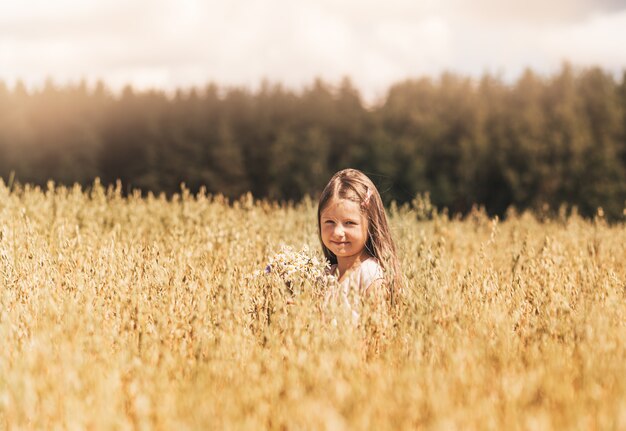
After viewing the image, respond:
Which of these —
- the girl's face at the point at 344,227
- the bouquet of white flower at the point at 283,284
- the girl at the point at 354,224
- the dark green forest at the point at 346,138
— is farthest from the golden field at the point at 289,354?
the dark green forest at the point at 346,138

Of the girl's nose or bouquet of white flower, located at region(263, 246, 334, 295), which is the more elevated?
the girl's nose

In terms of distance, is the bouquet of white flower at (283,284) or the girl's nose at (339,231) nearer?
the bouquet of white flower at (283,284)

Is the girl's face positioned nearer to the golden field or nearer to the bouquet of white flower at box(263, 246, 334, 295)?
the bouquet of white flower at box(263, 246, 334, 295)

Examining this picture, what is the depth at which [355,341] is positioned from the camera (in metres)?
2.42

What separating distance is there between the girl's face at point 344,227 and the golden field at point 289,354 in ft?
1.86

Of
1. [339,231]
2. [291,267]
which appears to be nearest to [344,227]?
[339,231]

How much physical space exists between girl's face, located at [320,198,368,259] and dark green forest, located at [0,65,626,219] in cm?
2246

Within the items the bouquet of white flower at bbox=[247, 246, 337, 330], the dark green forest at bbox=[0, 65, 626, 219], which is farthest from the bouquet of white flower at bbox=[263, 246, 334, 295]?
the dark green forest at bbox=[0, 65, 626, 219]

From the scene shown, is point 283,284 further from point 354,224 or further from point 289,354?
point 354,224

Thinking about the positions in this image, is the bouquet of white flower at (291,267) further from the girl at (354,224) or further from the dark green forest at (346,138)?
the dark green forest at (346,138)

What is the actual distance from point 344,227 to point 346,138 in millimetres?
33729

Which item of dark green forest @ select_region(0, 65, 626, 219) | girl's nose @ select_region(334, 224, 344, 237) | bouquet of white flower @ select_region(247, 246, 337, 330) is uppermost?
dark green forest @ select_region(0, 65, 626, 219)

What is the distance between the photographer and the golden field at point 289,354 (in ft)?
6.17

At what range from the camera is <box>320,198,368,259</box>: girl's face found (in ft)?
12.7
